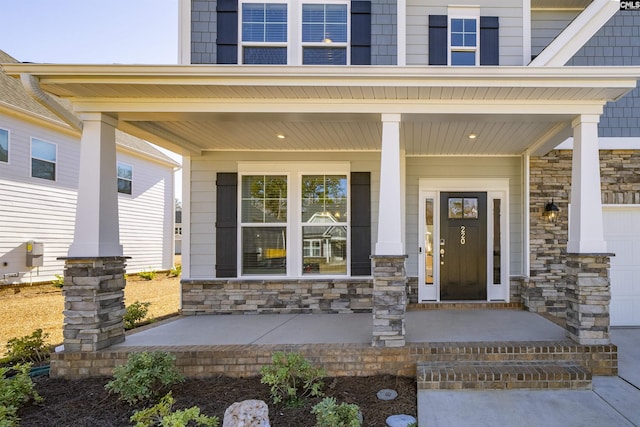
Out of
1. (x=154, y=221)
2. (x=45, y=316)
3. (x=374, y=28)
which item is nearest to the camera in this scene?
(x=374, y=28)

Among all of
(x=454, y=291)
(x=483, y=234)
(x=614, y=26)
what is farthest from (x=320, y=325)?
(x=614, y=26)

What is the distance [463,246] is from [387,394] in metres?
3.45

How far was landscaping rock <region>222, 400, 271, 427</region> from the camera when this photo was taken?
8.70 feet

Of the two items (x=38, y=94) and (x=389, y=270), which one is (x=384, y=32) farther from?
(x=38, y=94)

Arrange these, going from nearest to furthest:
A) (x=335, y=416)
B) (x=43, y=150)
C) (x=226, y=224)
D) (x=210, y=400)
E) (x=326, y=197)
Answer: (x=335, y=416), (x=210, y=400), (x=226, y=224), (x=326, y=197), (x=43, y=150)

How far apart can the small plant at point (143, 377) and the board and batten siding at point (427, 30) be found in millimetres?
5146

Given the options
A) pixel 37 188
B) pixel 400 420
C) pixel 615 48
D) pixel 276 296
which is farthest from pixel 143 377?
pixel 37 188

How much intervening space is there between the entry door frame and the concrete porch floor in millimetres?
479

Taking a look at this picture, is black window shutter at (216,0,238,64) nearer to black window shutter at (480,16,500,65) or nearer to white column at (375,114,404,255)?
white column at (375,114,404,255)

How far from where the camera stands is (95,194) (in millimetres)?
4043

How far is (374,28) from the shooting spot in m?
5.49

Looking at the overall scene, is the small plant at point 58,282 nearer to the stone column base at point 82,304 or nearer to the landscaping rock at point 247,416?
the stone column base at point 82,304

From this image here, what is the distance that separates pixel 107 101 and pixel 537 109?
4.75 m

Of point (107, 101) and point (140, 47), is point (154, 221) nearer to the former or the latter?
point (140, 47)
